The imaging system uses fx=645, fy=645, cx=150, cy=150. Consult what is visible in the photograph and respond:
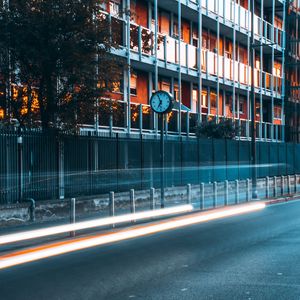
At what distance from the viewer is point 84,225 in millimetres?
12914

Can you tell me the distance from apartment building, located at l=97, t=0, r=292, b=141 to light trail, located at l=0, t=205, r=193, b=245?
3445 mm

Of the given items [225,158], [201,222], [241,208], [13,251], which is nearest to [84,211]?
[201,222]

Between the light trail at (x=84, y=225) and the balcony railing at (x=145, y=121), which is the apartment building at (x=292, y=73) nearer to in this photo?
the balcony railing at (x=145, y=121)

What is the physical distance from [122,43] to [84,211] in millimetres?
9322

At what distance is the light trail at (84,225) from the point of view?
1042 centimetres

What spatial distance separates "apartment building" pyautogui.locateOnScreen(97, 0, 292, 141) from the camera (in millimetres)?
25766

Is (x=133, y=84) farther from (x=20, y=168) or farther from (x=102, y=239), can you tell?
(x=102, y=239)

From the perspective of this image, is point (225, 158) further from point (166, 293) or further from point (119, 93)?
point (166, 293)

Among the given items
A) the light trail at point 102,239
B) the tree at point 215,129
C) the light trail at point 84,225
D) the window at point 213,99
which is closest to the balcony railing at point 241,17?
the window at point 213,99

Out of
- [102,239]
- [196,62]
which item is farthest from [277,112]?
[102,239]

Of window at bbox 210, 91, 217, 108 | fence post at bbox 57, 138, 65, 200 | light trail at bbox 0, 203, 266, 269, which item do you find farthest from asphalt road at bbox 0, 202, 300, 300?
window at bbox 210, 91, 217, 108

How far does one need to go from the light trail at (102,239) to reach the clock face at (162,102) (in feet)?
10.5

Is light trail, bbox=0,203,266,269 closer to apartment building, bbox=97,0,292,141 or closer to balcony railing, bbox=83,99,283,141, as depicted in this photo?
balcony railing, bbox=83,99,283,141

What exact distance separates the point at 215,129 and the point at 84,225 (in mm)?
17525
